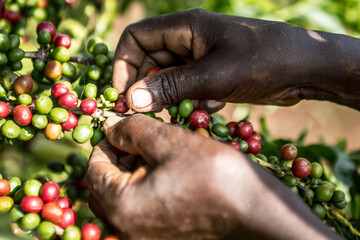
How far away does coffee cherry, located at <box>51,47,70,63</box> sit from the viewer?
8.80ft

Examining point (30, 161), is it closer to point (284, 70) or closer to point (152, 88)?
point (152, 88)

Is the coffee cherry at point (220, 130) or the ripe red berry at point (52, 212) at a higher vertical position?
the coffee cherry at point (220, 130)

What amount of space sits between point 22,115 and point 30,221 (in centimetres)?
70

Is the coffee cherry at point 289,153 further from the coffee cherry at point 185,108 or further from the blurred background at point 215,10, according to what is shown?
the blurred background at point 215,10

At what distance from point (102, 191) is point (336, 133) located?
280 inches

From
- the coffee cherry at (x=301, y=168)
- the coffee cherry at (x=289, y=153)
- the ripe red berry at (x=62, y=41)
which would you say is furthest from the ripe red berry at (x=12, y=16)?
the coffee cherry at (x=301, y=168)

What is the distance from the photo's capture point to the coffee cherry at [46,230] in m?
2.07

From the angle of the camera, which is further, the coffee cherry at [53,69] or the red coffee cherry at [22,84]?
the coffee cherry at [53,69]

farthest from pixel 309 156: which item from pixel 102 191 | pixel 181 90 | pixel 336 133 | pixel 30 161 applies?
Answer: pixel 336 133

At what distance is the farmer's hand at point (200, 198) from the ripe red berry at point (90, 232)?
0.20 metres

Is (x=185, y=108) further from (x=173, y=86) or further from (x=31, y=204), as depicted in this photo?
(x=31, y=204)

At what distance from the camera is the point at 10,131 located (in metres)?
2.32

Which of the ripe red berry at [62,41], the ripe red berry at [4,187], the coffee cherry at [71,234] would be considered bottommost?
the coffee cherry at [71,234]

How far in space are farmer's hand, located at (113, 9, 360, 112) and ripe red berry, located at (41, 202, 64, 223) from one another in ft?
2.97
